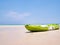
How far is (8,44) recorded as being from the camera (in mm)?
6406

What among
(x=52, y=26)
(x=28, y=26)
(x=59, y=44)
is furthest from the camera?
(x=52, y=26)

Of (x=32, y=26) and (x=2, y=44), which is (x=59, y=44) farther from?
(x=32, y=26)

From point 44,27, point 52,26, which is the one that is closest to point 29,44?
point 44,27

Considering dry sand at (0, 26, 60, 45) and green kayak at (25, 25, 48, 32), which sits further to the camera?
green kayak at (25, 25, 48, 32)

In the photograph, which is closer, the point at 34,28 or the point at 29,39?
the point at 29,39

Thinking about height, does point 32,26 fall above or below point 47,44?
above

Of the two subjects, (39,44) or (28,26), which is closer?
A: (39,44)

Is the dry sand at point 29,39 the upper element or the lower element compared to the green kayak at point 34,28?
lower

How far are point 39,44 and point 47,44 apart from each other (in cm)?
34

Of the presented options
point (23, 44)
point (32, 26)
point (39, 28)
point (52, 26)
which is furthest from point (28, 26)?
point (23, 44)

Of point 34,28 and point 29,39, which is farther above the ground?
point 34,28

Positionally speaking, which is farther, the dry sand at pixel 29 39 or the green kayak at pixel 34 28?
the green kayak at pixel 34 28

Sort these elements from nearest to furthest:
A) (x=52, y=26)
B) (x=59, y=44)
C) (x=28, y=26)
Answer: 1. (x=59, y=44)
2. (x=28, y=26)
3. (x=52, y=26)

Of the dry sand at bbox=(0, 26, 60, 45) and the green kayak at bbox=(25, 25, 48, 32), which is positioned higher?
the green kayak at bbox=(25, 25, 48, 32)
